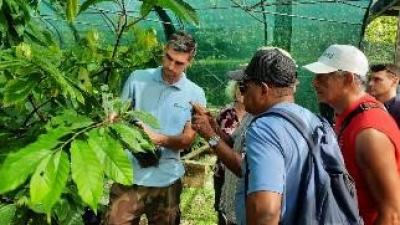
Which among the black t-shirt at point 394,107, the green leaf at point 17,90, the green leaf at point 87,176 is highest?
the green leaf at point 17,90

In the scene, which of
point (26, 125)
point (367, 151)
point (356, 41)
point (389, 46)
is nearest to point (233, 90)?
point (367, 151)

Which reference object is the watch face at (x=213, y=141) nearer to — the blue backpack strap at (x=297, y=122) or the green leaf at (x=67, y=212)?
the blue backpack strap at (x=297, y=122)

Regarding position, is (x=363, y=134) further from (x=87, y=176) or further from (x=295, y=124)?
(x=87, y=176)

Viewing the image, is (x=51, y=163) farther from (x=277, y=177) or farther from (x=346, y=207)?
(x=346, y=207)

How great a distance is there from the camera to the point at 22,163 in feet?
4.22

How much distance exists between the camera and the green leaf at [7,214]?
1826mm

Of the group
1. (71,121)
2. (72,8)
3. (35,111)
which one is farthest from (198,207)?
(71,121)

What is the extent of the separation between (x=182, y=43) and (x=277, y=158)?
165cm

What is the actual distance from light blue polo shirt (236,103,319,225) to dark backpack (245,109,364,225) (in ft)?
0.06

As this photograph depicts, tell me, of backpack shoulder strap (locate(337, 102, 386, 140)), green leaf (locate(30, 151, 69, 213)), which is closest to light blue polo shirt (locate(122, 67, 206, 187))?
backpack shoulder strap (locate(337, 102, 386, 140))

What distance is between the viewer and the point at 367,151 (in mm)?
2207

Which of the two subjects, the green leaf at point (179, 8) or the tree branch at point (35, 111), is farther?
the tree branch at point (35, 111)

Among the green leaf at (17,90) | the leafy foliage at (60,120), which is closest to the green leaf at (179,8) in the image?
the leafy foliage at (60,120)

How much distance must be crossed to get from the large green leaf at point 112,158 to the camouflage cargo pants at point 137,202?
205 cm
